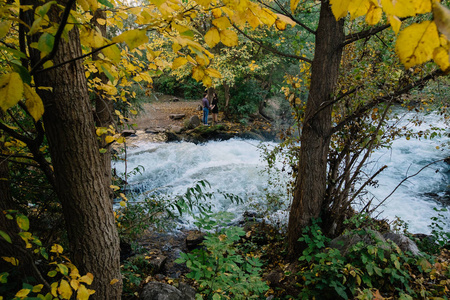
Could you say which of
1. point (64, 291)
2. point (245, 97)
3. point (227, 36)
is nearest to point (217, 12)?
point (227, 36)

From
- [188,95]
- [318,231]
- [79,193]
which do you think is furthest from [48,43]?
[188,95]

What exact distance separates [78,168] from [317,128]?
9.25 feet

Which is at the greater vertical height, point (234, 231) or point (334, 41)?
point (334, 41)

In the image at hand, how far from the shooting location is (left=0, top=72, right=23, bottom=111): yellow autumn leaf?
30.3 inches

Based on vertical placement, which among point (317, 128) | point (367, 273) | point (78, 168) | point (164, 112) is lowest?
point (367, 273)

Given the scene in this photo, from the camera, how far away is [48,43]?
0.84 m

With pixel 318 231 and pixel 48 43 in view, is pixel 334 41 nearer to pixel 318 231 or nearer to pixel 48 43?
pixel 318 231

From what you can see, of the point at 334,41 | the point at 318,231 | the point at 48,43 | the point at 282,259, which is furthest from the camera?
the point at 282,259

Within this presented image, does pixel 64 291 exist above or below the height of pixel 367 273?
above

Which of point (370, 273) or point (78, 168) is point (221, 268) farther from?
point (78, 168)

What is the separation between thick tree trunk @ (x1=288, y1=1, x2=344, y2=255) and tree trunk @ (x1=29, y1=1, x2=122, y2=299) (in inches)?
102

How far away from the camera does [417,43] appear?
0.53 m

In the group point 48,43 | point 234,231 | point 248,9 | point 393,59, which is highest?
point 393,59

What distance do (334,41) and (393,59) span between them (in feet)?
2.75
